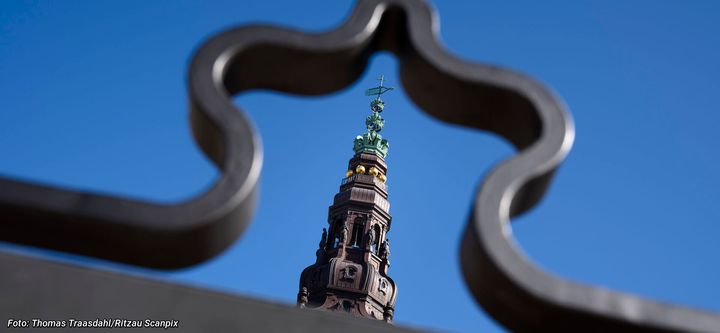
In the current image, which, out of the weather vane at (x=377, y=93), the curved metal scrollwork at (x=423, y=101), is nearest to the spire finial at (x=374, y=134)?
the weather vane at (x=377, y=93)

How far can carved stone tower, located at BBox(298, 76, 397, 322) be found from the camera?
2643 inches

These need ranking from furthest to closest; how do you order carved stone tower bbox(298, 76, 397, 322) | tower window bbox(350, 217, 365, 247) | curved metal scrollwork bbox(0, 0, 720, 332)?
1. tower window bbox(350, 217, 365, 247)
2. carved stone tower bbox(298, 76, 397, 322)
3. curved metal scrollwork bbox(0, 0, 720, 332)

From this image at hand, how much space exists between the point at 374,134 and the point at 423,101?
75.3m

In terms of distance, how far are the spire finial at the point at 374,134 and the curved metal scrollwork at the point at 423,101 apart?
72.6 m

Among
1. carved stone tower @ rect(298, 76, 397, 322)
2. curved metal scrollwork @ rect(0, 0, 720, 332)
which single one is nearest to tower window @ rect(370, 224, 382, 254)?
carved stone tower @ rect(298, 76, 397, 322)

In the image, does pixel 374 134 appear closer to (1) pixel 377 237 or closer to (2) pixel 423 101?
(1) pixel 377 237

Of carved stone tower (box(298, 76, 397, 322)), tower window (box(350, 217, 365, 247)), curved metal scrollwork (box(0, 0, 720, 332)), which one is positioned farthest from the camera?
tower window (box(350, 217, 365, 247))

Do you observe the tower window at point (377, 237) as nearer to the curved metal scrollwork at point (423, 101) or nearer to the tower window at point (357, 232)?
the tower window at point (357, 232)

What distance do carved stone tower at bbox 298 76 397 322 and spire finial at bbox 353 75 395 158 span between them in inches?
64.3

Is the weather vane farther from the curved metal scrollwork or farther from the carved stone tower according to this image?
the curved metal scrollwork

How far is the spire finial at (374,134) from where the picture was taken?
253ft

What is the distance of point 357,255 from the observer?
69.1m

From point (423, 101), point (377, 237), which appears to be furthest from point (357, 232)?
point (423, 101)

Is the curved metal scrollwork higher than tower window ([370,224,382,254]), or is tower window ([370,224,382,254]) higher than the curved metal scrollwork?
tower window ([370,224,382,254])
